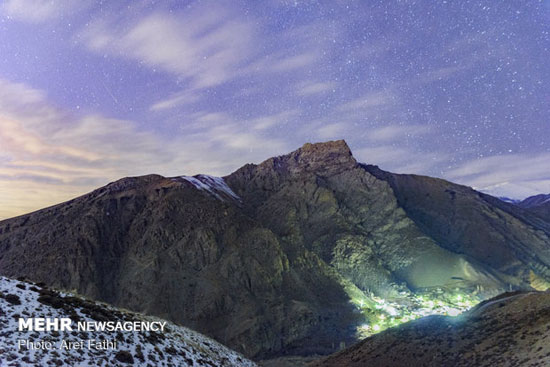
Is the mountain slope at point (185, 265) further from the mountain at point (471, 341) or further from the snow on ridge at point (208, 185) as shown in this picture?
the mountain at point (471, 341)

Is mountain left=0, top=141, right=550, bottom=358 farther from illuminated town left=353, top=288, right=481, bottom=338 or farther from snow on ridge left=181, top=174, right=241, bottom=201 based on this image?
snow on ridge left=181, top=174, right=241, bottom=201

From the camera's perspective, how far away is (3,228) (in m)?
140

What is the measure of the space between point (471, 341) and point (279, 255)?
104031 millimetres

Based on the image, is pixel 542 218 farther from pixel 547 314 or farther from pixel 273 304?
pixel 547 314

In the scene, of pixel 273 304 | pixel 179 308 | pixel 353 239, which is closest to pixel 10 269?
pixel 179 308

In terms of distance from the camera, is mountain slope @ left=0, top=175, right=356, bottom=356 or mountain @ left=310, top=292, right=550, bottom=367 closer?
mountain @ left=310, top=292, right=550, bottom=367

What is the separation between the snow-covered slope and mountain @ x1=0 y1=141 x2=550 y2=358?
8811 centimetres

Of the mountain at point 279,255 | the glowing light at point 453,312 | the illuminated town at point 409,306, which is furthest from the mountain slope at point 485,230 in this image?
the glowing light at point 453,312

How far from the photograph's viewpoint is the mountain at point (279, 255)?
368ft

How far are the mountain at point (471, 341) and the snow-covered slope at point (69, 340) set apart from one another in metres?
24.3

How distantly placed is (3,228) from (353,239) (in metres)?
146

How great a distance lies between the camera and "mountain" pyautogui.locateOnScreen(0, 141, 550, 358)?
112 meters

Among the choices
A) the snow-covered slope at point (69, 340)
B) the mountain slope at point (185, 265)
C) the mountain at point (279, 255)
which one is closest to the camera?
the snow-covered slope at point (69, 340)

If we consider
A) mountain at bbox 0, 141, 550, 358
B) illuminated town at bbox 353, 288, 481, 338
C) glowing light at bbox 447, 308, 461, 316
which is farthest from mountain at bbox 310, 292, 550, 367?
glowing light at bbox 447, 308, 461, 316
